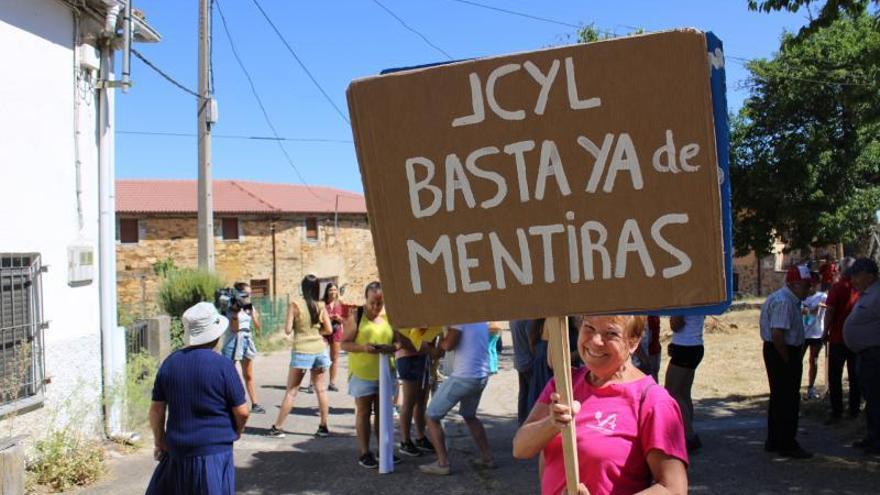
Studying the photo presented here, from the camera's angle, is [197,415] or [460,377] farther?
[460,377]

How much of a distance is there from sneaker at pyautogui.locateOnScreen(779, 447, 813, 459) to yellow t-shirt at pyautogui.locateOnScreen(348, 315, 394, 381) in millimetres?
3673

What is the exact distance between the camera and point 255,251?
3344cm

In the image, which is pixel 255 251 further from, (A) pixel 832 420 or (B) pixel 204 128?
(A) pixel 832 420

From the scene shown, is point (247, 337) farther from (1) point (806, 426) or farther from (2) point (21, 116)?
(1) point (806, 426)

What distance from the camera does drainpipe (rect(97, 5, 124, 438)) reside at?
777cm

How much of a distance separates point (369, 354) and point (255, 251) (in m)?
27.6

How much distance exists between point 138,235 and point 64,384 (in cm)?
2657

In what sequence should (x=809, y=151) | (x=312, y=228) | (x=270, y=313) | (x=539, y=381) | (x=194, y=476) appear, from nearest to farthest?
1. (x=194, y=476)
2. (x=539, y=381)
3. (x=270, y=313)
4. (x=809, y=151)
5. (x=312, y=228)

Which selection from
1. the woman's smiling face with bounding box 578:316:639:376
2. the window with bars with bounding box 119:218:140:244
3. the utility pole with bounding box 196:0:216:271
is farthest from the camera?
the window with bars with bounding box 119:218:140:244

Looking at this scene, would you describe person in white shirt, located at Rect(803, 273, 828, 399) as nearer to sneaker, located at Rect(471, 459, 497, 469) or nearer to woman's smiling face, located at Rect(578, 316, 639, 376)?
sneaker, located at Rect(471, 459, 497, 469)

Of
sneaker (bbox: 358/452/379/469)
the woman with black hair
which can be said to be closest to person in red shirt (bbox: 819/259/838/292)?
the woman with black hair

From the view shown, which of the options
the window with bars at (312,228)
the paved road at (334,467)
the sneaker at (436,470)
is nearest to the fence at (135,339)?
the paved road at (334,467)

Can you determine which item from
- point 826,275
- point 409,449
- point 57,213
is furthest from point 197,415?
point 826,275

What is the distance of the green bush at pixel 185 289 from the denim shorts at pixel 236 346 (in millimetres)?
6145
